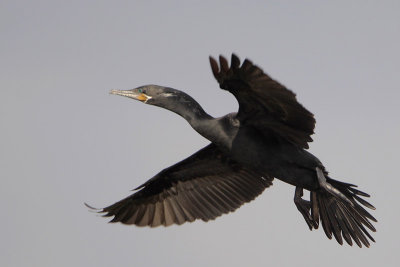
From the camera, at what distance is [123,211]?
11.6 meters

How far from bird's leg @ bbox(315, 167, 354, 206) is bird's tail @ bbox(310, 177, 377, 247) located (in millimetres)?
17

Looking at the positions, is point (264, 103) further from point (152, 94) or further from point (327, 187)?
point (152, 94)

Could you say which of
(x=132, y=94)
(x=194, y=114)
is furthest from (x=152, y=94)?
(x=194, y=114)

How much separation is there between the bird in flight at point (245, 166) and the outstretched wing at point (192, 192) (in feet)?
0.05

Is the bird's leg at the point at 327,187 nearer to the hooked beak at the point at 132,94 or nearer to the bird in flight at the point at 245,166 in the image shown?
Result: the bird in flight at the point at 245,166

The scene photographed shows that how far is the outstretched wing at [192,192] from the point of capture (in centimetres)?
1162

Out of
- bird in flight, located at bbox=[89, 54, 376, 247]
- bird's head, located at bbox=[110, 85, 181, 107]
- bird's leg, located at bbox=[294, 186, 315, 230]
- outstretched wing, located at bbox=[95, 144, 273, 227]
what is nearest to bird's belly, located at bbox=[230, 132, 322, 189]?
bird in flight, located at bbox=[89, 54, 376, 247]

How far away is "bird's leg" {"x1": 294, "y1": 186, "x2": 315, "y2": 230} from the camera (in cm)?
1047

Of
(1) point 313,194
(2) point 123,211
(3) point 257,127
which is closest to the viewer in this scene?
(3) point 257,127

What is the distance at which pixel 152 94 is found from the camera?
1012 cm

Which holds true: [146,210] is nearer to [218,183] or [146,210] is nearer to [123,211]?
[123,211]

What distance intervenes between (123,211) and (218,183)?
1.44m

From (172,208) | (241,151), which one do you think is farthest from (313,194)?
(172,208)

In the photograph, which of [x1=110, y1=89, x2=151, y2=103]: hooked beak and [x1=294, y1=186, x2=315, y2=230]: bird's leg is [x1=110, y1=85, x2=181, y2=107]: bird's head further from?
[x1=294, y1=186, x2=315, y2=230]: bird's leg
